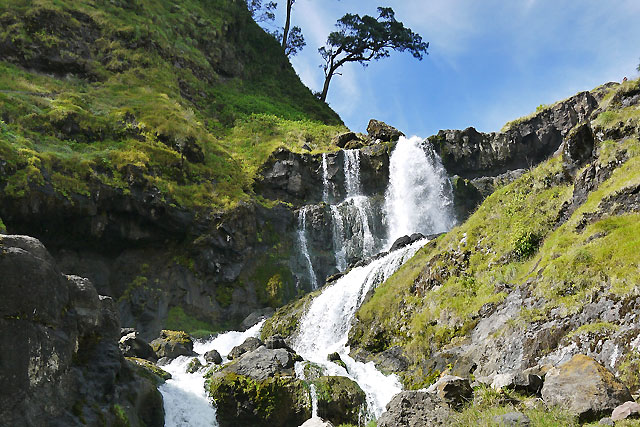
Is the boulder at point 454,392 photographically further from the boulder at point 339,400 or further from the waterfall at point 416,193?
the waterfall at point 416,193

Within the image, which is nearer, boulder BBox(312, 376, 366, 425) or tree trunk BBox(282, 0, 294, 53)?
boulder BBox(312, 376, 366, 425)

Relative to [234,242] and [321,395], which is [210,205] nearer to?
[234,242]

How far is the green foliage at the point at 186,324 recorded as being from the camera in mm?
25453

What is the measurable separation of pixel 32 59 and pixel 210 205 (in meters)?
16.0

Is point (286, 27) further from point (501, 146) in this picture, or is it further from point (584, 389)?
point (584, 389)

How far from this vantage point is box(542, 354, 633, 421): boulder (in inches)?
252

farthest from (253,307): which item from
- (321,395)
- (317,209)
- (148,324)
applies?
(321,395)

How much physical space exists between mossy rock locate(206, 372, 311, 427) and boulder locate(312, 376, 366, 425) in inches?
16.7

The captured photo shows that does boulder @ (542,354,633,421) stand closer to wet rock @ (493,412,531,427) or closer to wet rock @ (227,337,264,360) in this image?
wet rock @ (493,412,531,427)

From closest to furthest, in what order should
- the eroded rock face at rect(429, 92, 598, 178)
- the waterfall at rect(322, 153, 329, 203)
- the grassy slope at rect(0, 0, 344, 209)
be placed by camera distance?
the grassy slope at rect(0, 0, 344, 209) < the waterfall at rect(322, 153, 329, 203) < the eroded rock face at rect(429, 92, 598, 178)

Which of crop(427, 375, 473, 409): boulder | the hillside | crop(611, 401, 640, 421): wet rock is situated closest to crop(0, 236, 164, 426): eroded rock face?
crop(427, 375, 473, 409): boulder

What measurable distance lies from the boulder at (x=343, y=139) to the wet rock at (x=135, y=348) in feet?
81.9

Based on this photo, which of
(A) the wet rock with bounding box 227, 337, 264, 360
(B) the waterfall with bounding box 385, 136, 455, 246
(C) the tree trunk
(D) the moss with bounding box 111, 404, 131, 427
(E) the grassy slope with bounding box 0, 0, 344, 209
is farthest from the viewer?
(C) the tree trunk

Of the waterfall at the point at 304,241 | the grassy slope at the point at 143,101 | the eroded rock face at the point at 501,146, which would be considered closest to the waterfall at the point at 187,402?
the grassy slope at the point at 143,101
